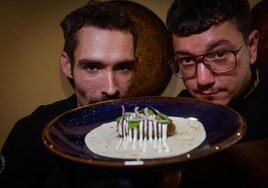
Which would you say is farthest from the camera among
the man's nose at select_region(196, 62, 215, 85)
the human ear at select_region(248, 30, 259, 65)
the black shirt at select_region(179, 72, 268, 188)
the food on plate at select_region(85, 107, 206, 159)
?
the human ear at select_region(248, 30, 259, 65)

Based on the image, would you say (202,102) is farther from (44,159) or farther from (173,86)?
(173,86)

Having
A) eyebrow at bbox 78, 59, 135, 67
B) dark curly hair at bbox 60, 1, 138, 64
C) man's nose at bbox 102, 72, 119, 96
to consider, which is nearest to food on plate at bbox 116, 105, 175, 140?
man's nose at bbox 102, 72, 119, 96

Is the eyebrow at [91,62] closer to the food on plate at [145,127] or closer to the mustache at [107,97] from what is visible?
the mustache at [107,97]

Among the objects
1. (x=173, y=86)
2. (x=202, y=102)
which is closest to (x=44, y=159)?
(x=202, y=102)

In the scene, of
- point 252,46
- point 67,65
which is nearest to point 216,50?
point 252,46

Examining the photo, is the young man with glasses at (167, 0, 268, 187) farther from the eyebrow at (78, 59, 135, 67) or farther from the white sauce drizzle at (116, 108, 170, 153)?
the white sauce drizzle at (116, 108, 170, 153)

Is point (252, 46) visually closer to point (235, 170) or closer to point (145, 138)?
point (235, 170)

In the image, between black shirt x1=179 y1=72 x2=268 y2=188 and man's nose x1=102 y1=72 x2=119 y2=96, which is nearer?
black shirt x1=179 y1=72 x2=268 y2=188

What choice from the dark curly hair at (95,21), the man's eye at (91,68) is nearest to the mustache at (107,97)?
the man's eye at (91,68)
